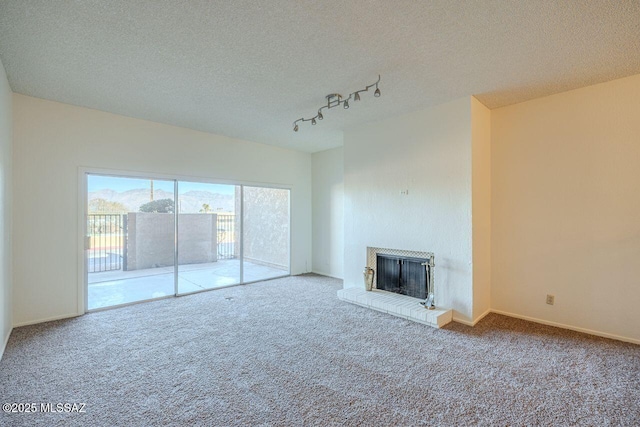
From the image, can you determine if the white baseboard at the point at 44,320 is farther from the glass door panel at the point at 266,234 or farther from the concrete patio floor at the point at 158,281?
the glass door panel at the point at 266,234

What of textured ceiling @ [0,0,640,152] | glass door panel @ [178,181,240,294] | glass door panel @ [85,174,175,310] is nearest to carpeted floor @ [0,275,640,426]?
glass door panel @ [85,174,175,310]

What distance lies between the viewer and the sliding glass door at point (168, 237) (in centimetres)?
407

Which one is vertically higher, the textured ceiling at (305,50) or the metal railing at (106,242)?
the textured ceiling at (305,50)

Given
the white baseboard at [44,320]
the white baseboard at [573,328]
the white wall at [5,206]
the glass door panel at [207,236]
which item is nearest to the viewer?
the white wall at [5,206]

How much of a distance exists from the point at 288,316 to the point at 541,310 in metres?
3.11

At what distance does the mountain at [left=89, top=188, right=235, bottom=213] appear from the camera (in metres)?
4.12

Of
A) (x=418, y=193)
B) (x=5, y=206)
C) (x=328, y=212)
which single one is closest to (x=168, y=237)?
(x=5, y=206)

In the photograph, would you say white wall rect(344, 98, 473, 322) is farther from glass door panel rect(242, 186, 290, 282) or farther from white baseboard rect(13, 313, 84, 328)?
white baseboard rect(13, 313, 84, 328)

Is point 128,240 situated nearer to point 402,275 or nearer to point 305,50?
point 305,50

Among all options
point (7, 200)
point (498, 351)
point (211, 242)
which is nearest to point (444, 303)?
point (498, 351)

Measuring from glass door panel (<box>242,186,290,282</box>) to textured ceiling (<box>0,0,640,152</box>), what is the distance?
8.17ft

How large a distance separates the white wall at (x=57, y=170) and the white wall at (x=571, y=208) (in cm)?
493

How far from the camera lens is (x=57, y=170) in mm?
3623

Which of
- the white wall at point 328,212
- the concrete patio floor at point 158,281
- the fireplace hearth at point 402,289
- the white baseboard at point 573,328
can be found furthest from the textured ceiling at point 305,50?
the white baseboard at point 573,328
